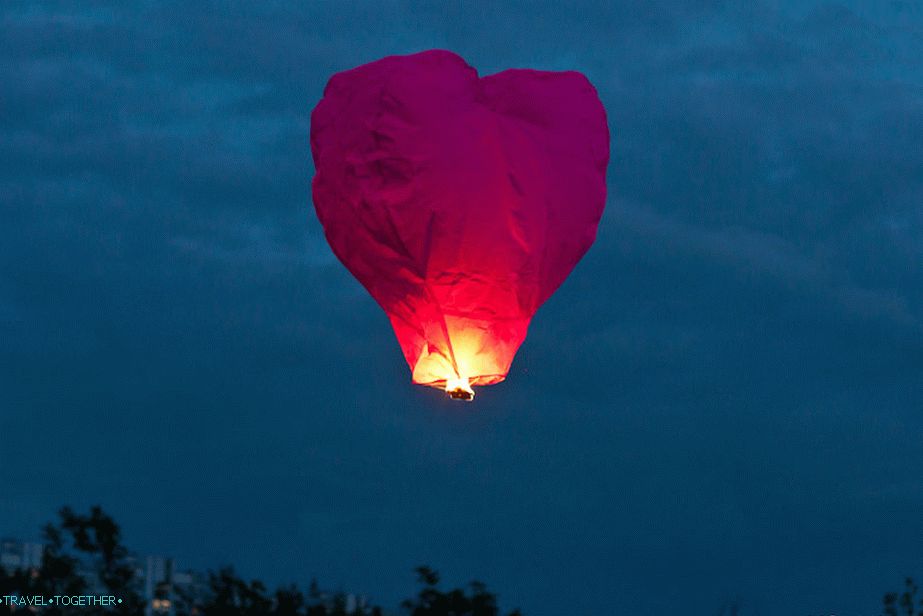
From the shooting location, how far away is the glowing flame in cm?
863

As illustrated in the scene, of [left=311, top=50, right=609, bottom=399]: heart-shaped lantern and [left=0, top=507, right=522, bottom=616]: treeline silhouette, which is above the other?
[left=311, top=50, right=609, bottom=399]: heart-shaped lantern

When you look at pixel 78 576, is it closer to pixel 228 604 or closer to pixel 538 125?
pixel 228 604

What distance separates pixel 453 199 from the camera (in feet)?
27.1

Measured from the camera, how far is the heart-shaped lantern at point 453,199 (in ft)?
27.1

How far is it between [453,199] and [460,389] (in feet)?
3.70

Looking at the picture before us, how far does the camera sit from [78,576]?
281 inches

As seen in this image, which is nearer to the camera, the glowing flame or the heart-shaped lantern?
the heart-shaped lantern

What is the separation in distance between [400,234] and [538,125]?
120cm

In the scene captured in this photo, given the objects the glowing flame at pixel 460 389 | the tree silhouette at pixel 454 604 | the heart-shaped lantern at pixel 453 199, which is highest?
the heart-shaped lantern at pixel 453 199

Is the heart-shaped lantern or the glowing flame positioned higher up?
the heart-shaped lantern

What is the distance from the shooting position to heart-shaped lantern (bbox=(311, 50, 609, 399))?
8266 millimetres

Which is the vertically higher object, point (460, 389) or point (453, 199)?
point (453, 199)

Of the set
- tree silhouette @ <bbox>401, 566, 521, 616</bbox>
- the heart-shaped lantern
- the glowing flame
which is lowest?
tree silhouette @ <bbox>401, 566, 521, 616</bbox>

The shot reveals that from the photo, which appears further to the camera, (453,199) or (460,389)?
(460,389)
